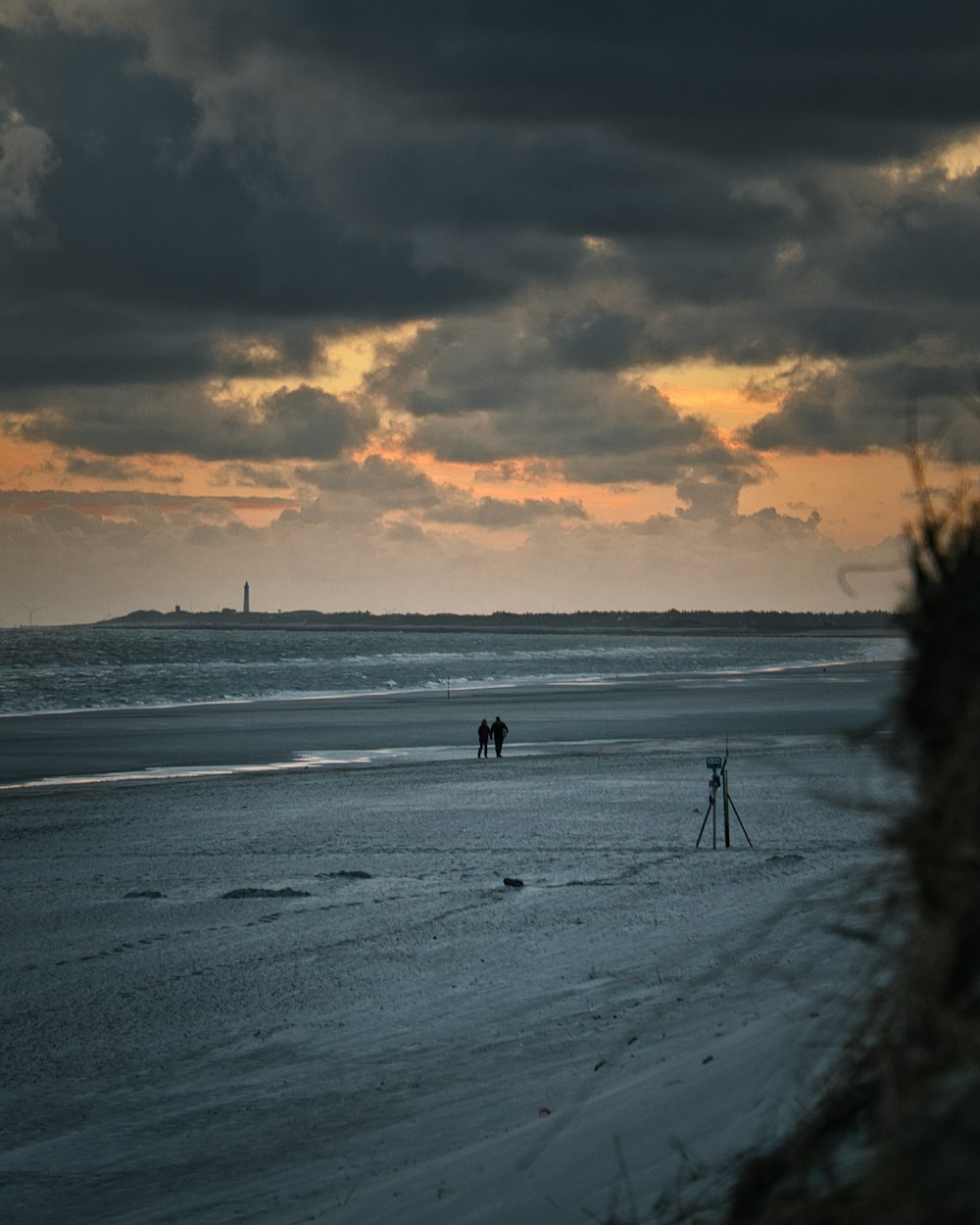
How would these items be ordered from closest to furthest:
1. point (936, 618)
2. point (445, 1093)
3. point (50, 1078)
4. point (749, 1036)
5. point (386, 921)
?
point (936, 618)
point (749, 1036)
point (445, 1093)
point (50, 1078)
point (386, 921)

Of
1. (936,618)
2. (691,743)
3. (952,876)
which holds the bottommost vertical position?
(691,743)

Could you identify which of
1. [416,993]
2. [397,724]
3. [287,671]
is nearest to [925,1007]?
[416,993]

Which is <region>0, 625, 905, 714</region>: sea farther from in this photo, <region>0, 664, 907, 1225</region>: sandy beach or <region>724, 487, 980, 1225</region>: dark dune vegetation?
<region>724, 487, 980, 1225</region>: dark dune vegetation

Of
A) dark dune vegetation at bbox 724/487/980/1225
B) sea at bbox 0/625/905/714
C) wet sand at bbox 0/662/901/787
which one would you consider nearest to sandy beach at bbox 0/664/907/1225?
dark dune vegetation at bbox 724/487/980/1225

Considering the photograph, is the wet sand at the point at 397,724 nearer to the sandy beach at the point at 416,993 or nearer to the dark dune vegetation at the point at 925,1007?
the sandy beach at the point at 416,993

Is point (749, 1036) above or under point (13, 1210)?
above

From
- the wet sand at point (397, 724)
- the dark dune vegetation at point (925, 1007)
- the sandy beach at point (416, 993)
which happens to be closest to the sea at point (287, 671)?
the wet sand at point (397, 724)

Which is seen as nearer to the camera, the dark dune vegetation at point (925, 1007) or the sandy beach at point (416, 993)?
the dark dune vegetation at point (925, 1007)

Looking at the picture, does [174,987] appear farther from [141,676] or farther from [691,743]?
[141,676]

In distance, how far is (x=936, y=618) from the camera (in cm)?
296

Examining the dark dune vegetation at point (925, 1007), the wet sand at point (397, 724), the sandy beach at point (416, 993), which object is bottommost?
the wet sand at point (397, 724)

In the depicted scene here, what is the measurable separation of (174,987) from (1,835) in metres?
10.9

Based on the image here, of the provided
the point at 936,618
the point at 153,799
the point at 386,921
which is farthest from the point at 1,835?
the point at 936,618

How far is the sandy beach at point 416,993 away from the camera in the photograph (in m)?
5.71
